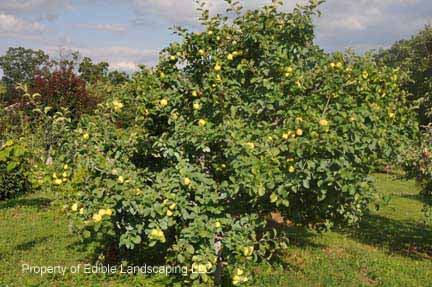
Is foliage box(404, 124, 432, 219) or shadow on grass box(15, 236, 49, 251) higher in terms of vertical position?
foliage box(404, 124, 432, 219)

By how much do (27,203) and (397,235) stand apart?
24.3 ft

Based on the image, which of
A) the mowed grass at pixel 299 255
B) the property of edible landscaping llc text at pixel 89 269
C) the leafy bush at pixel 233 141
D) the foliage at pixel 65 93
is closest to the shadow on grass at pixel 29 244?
the mowed grass at pixel 299 255

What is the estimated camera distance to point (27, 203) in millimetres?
9969

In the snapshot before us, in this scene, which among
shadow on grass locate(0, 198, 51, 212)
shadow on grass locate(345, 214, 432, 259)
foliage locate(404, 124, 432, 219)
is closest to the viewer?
foliage locate(404, 124, 432, 219)

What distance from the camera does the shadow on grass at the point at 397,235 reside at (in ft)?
26.4

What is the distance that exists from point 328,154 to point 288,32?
1346mm

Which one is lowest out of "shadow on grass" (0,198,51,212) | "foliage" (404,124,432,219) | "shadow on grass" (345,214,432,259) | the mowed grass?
"shadow on grass" (345,214,432,259)

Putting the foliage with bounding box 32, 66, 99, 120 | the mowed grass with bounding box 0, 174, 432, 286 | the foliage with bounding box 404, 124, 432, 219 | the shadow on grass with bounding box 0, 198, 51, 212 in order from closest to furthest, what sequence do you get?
the mowed grass with bounding box 0, 174, 432, 286
the foliage with bounding box 404, 124, 432, 219
the shadow on grass with bounding box 0, 198, 51, 212
the foliage with bounding box 32, 66, 99, 120

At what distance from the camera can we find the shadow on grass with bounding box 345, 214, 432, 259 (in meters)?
8.05

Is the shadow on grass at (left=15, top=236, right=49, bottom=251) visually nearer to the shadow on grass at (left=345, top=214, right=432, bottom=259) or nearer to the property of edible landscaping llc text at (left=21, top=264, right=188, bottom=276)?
the property of edible landscaping llc text at (left=21, top=264, right=188, bottom=276)

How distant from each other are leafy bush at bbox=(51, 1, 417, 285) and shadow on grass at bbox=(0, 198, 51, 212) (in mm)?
5561

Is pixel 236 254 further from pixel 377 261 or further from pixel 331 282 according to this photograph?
pixel 377 261

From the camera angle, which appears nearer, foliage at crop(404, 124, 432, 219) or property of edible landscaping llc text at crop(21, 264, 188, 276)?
property of edible landscaping llc text at crop(21, 264, 188, 276)

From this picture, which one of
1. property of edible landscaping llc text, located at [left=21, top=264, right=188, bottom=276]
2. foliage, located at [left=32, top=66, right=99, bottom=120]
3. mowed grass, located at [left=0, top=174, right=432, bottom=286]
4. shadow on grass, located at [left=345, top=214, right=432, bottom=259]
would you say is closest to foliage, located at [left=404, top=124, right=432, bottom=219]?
mowed grass, located at [left=0, top=174, right=432, bottom=286]
